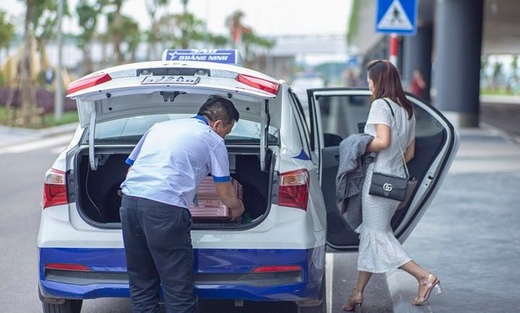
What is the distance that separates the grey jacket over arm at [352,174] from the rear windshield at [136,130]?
0.60 metres

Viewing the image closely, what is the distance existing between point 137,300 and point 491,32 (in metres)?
52.0

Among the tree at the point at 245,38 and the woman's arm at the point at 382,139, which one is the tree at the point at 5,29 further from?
the woman's arm at the point at 382,139

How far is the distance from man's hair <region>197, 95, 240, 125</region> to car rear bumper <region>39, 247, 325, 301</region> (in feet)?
2.46

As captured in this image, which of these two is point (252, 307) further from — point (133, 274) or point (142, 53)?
point (142, 53)

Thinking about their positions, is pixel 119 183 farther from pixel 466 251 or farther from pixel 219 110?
pixel 466 251

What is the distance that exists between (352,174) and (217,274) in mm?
1414

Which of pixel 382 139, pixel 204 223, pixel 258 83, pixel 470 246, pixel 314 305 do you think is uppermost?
pixel 258 83

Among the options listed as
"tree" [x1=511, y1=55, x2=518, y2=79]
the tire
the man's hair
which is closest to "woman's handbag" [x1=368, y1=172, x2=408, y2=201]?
the man's hair

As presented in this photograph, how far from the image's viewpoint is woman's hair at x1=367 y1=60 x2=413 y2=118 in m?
6.46

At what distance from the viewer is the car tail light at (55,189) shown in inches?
226

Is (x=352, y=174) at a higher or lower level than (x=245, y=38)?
higher

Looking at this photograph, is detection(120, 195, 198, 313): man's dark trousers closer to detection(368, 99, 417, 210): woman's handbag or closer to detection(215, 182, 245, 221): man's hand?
detection(215, 182, 245, 221): man's hand

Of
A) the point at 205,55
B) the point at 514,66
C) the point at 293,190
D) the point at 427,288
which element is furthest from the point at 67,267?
the point at 514,66

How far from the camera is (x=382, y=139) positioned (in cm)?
632
